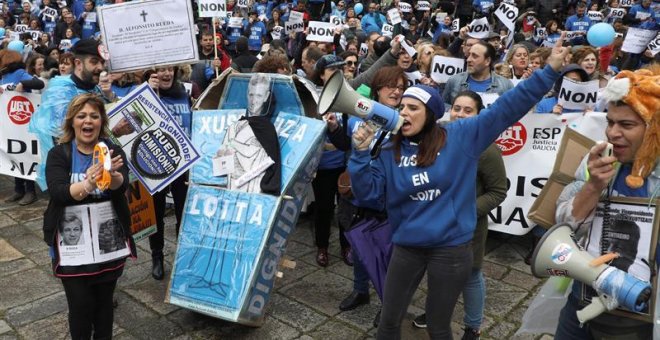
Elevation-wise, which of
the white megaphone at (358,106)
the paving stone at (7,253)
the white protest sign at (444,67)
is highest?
the white megaphone at (358,106)

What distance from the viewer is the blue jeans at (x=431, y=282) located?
2926mm

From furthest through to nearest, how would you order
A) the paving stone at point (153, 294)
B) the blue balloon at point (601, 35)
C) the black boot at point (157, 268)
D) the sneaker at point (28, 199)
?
the sneaker at point (28, 199) < the blue balloon at point (601, 35) < the black boot at point (157, 268) < the paving stone at point (153, 294)

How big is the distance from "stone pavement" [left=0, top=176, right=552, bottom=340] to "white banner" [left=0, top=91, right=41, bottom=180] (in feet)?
5.63

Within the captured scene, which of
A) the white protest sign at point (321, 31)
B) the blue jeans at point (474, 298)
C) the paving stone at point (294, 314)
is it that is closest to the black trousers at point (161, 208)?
the paving stone at point (294, 314)

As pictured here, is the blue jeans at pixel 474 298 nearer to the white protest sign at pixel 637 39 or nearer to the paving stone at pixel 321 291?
the paving stone at pixel 321 291

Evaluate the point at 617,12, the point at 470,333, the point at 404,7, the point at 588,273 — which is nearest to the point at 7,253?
the point at 470,333

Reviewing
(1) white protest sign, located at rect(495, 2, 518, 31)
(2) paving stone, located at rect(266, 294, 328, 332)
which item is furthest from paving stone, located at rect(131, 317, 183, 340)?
(1) white protest sign, located at rect(495, 2, 518, 31)

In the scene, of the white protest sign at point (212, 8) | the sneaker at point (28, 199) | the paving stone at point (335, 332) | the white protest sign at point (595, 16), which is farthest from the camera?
the white protest sign at point (595, 16)

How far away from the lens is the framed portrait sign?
217 cm

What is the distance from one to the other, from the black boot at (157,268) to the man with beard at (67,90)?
48.1 inches

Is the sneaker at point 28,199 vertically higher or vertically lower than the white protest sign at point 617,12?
lower

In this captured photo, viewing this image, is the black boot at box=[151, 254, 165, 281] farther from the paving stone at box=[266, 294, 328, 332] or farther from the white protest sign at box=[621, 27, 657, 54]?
the white protest sign at box=[621, 27, 657, 54]

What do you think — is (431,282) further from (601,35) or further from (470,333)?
(601,35)

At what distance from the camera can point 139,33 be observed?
4680mm
